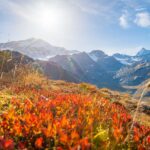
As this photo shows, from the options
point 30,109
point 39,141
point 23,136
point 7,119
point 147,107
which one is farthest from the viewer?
point 147,107

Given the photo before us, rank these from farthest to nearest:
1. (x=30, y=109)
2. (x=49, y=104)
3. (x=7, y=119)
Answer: (x=49, y=104), (x=30, y=109), (x=7, y=119)

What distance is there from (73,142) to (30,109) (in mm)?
3158

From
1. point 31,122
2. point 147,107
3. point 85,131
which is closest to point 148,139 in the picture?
point 85,131

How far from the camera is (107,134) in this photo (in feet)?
22.0

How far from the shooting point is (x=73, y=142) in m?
5.86

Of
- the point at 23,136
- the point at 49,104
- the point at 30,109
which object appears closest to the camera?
the point at 23,136

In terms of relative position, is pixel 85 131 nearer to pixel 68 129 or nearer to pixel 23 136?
pixel 68 129

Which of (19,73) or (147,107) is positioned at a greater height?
(19,73)

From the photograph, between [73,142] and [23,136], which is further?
[23,136]

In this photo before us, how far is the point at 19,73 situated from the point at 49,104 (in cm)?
1147

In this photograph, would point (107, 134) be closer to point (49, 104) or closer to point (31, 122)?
point (31, 122)

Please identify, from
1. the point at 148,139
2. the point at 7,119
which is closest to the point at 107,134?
the point at 148,139

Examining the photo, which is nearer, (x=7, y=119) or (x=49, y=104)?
(x=7, y=119)

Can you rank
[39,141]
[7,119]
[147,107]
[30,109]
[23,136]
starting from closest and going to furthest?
[39,141], [23,136], [7,119], [30,109], [147,107]
